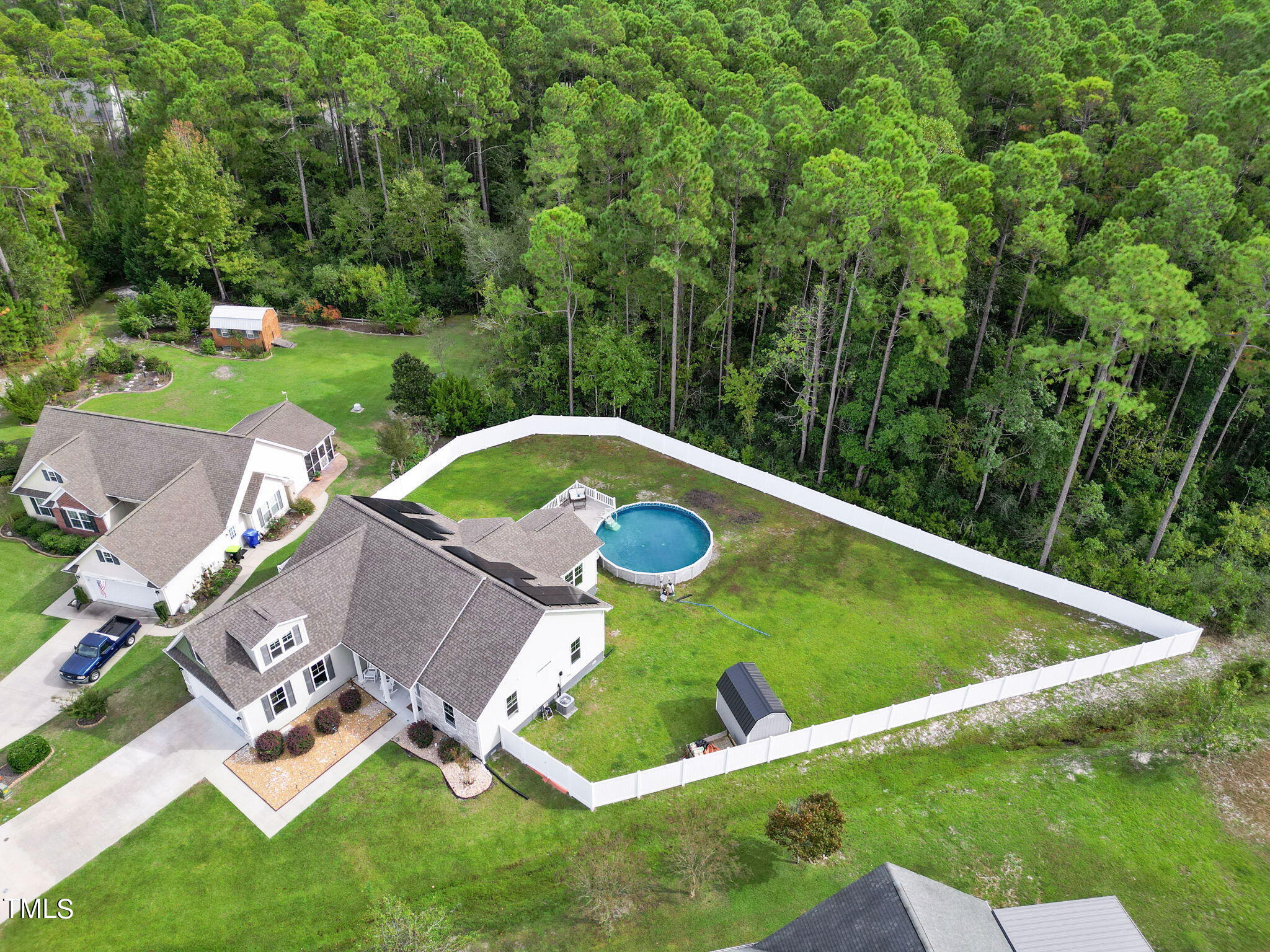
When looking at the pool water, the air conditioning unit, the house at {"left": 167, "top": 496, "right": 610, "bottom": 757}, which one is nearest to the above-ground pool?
the pool water

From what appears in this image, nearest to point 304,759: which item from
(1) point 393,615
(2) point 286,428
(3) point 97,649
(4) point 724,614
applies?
(1) point 393,615

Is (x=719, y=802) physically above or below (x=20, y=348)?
below

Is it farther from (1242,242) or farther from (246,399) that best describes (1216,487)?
(246,399)

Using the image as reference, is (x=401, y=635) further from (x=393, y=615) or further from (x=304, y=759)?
(x=304, y=759)

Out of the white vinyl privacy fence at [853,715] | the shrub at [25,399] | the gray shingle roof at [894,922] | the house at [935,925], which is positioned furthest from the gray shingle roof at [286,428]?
the gray shingle roof at [894,922]

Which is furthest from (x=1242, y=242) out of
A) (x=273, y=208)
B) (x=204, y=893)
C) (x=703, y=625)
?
(x=273, y=208)

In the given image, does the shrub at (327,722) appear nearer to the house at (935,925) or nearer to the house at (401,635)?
the house at (401,635)
